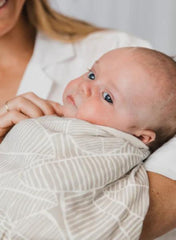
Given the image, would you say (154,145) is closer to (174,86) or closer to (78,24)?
(174,86)

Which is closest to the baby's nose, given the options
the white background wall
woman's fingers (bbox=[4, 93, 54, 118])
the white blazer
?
woman's fingers (bbox=[4, 93, 54, 118])

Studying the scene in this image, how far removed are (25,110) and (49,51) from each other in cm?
50

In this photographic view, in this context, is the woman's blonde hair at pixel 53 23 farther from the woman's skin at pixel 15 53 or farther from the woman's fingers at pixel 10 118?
the woman's fingers at pixel 10 118

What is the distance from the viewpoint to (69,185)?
82cm

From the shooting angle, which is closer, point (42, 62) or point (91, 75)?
point (91, 75)

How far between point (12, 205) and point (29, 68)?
0.69 m

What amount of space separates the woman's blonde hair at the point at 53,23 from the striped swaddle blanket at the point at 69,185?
68cm

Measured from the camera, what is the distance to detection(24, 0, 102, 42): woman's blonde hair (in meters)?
1.54

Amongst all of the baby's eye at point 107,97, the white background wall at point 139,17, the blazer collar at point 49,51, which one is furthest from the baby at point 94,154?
the white background wall at point 139,17

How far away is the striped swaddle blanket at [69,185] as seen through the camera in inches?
31.8

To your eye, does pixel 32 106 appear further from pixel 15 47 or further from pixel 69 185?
pixel 15 47

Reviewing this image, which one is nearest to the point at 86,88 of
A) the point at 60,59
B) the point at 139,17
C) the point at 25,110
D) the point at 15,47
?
the point at 25,110

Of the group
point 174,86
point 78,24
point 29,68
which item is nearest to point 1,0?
point 29,68

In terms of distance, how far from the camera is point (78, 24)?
1.60 meters
